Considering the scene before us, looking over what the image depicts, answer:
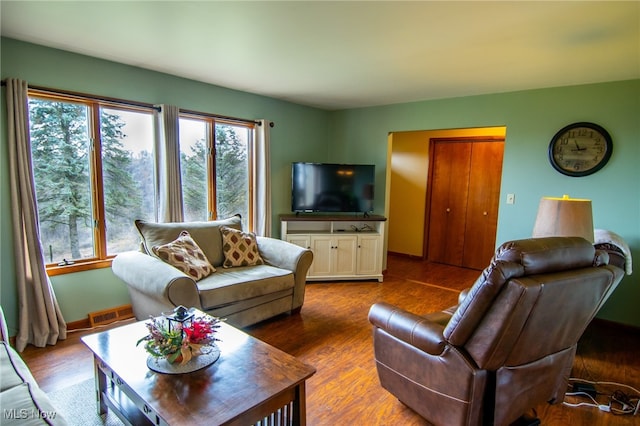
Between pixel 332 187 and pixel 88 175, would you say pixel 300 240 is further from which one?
pixel 88 175

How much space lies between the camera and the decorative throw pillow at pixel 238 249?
11.0 feet

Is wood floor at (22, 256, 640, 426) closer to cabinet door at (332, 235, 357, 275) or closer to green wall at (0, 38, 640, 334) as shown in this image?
cabinet door at (332, 235, 357, 275)

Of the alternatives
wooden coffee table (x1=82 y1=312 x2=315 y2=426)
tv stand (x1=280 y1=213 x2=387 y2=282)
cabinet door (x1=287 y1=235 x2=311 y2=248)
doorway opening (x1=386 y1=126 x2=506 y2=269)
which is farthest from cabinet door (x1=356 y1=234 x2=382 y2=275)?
wooden coffee table (x1=82 y1=312 x2=315 y2=426)

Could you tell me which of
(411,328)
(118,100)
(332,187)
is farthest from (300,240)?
(411,328)

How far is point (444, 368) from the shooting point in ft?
5.54

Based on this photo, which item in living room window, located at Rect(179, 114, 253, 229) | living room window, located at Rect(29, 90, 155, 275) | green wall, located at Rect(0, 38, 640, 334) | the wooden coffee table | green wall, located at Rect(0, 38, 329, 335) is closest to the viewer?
the wooden coffee table

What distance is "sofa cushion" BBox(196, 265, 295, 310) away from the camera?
2709 millimetres

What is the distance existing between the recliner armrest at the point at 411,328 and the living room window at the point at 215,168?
2550 mm

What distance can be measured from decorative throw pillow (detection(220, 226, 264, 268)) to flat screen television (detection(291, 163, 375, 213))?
3.92 ft

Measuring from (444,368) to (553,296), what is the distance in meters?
0.60

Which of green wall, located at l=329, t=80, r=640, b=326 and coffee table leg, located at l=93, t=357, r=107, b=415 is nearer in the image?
coffee table leg, located at l=93, t=357, r=107, b=415

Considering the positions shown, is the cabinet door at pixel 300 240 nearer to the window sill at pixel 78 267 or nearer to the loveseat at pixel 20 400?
the window sill at pixel 78 267

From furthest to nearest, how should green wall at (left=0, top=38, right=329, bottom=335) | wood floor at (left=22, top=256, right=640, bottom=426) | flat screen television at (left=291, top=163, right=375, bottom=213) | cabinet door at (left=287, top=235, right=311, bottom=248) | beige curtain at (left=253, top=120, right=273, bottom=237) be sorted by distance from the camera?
flat screen television at (left=291, top=163, right=375, bottom=213) < cabinet door at (left=287, top=235, right=311, bottom=248) < beige curtain at (left=253, top=120, right=273, bottom=237) < green wall at (left=0, top=38, right=329, bottom=335) < wood floor at (left=22, top=256, right=640, bottom=426)

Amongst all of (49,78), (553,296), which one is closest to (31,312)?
(49,78)
